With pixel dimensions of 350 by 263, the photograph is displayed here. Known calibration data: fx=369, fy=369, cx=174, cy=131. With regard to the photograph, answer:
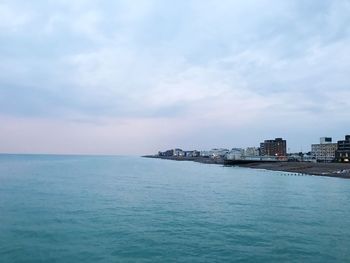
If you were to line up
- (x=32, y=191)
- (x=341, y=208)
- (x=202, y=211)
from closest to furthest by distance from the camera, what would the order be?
(x=202, y=211)
(x=341, y=208)
(x=32, y=191)

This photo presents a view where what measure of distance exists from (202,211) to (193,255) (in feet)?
51.4

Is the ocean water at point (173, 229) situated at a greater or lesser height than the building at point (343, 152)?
lesser

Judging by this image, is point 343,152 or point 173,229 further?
point 343,152

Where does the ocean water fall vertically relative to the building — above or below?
below

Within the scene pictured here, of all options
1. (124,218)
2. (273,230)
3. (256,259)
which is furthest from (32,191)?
(256,259)

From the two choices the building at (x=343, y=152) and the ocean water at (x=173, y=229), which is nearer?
the ocean water at (x=173, y=229)

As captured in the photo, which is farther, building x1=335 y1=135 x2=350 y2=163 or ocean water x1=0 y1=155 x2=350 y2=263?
building x1=335 y1=135 x2=350 y2=163

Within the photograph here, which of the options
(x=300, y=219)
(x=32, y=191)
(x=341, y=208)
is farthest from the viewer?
(x=32, y=191)

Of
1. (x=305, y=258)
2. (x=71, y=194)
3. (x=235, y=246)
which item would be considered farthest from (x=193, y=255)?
(x=71, y=194)

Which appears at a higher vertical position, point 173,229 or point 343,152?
point 343,152

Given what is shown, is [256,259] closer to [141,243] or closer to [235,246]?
[235,246]

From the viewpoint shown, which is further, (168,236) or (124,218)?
(124,218)

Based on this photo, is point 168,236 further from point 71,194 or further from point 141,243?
point 71,194

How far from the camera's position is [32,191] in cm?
5322
